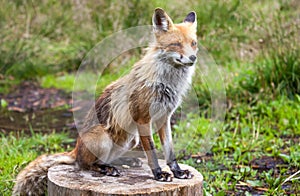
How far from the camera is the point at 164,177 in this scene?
3951mm

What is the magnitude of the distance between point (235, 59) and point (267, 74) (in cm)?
135

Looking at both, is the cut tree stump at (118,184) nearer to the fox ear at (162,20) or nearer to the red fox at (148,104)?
the red fox at (148,104)

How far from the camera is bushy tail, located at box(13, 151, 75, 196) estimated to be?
4531 mm

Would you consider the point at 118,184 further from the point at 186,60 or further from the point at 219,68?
the point at 219,68

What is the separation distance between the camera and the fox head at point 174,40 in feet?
12.1

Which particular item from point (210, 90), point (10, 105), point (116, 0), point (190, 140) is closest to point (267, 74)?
point (210, 90)

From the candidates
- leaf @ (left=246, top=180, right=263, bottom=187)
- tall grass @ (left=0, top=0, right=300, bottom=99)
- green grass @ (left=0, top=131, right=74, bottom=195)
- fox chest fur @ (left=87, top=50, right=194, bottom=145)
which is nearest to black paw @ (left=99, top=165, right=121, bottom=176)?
fox chest fur @ (left=87, top=50, right=194, bottom=145)

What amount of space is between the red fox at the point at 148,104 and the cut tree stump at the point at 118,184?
0.09 meters

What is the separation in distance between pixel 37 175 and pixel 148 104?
4.63 feet

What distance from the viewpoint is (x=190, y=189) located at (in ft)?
12.8

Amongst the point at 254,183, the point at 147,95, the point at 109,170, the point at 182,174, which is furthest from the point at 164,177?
the point at 254,183

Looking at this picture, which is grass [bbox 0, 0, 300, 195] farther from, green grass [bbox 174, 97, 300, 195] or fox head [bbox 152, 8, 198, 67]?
fox head [bbox 152, 8, 198, 67]

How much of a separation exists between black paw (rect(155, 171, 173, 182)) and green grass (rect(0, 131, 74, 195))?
1.76 meters

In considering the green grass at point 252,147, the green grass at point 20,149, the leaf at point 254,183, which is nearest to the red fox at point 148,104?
the green grass at point 20,149
